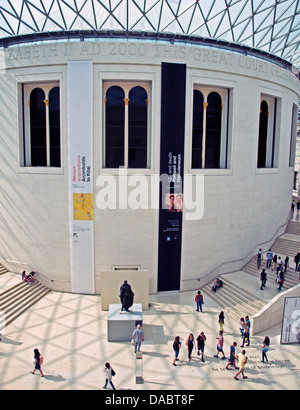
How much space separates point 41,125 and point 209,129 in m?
11.4

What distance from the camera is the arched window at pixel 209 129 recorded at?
73.9 ft

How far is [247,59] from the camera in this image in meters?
22.5

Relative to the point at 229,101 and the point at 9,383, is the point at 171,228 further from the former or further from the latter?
the point at 9,383

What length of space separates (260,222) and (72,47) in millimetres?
18079

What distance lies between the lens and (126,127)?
21.3 metres

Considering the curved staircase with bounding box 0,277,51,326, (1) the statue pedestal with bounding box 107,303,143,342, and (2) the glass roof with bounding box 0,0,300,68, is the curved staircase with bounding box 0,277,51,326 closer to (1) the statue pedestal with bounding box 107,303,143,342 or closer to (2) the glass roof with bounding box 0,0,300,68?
(1) the statue pedestal with bounding box 107,303,143,342

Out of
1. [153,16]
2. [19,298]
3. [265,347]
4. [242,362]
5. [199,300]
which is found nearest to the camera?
[242,362]

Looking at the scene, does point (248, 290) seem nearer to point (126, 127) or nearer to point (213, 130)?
point (213, 130)

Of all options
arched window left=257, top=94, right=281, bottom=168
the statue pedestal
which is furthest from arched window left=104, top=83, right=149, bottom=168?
arched window left=257, top=94, right=281, bottom=168

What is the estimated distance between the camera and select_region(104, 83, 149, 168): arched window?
69.8 feet

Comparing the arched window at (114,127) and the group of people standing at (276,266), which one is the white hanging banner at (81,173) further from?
the group of people standing at (276,266)

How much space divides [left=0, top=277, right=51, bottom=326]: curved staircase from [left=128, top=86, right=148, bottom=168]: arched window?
9.99m

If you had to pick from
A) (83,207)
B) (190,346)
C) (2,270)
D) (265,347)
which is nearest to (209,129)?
(83,207)
